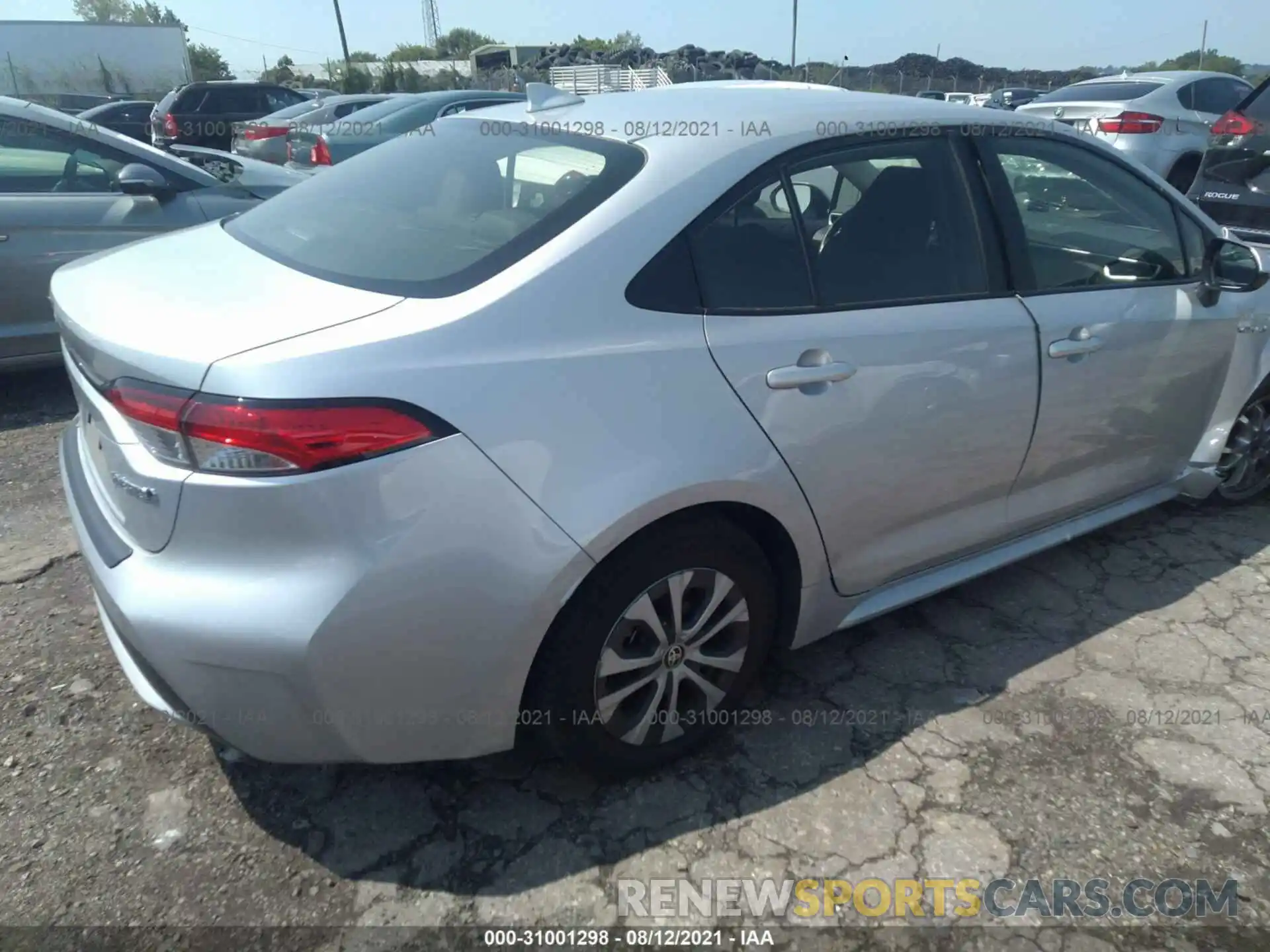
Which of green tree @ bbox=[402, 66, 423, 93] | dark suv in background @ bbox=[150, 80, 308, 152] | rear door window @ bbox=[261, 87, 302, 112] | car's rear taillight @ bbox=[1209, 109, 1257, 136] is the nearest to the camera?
car's rear taillight @ bbox=[1209, 109, 1257, 136]

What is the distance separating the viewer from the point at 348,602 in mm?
1705

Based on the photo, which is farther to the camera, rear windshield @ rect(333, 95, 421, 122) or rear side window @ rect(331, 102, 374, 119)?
rear side window @ rect(331, 102, 374, 119)

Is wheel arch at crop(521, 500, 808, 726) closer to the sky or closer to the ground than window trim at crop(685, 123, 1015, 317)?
closer to the ground

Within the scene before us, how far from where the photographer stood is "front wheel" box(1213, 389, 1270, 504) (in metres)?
3.59

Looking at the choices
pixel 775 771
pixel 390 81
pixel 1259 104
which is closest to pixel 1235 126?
pixel 1259 104

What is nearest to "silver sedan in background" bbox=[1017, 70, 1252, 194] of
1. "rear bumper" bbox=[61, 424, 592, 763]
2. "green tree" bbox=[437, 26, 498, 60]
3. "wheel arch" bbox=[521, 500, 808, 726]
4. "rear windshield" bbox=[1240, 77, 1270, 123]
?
"rear windshield" bbox=[1240, 77, 1270, 123]

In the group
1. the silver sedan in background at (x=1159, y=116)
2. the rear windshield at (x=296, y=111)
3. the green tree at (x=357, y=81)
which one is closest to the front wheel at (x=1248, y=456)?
the silver sedan in background at (x=1159, y=116)

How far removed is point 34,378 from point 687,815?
4.75m

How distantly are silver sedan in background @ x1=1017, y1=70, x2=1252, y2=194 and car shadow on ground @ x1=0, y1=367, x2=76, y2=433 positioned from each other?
841cm

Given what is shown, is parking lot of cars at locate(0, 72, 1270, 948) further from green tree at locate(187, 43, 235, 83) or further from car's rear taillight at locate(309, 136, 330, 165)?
green tree at locate(187, 43, 235, 83)

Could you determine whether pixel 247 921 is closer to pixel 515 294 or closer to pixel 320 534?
pixel 320 534

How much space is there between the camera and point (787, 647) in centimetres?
255

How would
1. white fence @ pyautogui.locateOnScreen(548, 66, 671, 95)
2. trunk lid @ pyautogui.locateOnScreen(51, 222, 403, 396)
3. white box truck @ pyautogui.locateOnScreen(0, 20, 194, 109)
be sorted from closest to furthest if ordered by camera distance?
trunk lid @ pyautogui.locateOnScreen(51, 222, 403, 396)
white fence @ pyautogui.locateOnScreen(548, 66, 671, 95)
white box truck @ pyautogui.locateOnScreen(0, 20, 194, 109)

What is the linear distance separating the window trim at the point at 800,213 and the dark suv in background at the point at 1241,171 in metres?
3.77
